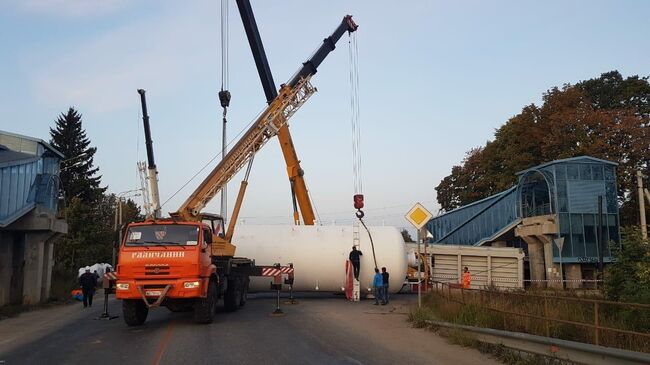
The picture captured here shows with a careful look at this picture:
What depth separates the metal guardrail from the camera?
7347 millimetres

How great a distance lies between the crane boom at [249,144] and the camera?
2364 cm

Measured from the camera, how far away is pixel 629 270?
11.8m

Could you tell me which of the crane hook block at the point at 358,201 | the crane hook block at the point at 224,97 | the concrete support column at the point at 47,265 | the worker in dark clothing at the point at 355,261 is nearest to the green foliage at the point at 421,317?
the worker in dark clothing at the point at 355,261

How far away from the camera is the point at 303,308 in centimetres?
1994

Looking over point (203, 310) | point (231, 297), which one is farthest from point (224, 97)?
point (203, 310)

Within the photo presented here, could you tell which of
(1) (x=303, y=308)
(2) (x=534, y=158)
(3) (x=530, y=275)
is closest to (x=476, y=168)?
(2) (x=534, y=158)

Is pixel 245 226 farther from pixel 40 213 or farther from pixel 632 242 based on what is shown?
pixel 632 242

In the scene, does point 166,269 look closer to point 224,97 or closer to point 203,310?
point 203,310

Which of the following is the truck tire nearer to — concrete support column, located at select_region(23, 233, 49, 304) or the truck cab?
the truck cab

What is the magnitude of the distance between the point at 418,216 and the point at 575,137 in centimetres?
3174

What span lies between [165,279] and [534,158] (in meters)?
39.4

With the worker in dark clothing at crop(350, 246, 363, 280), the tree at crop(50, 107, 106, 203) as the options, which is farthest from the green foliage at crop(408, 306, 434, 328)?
the tree at crop(50, 107, 106, 203)

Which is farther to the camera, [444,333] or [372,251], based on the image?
[372,251]

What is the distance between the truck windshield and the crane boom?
6.28m
